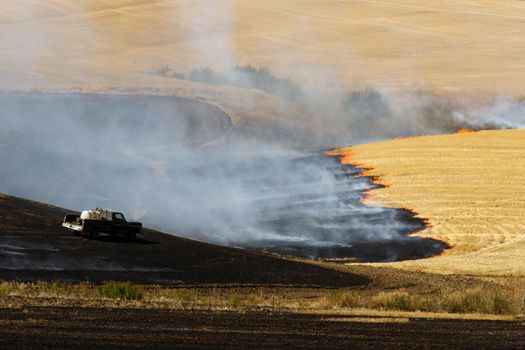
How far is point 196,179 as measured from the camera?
272 feet

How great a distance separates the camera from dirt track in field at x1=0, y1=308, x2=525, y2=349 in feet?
72.3

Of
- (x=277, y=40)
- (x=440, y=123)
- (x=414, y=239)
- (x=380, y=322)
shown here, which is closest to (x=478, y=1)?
(x=277, y=40)

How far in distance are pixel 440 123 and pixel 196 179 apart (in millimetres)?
41726

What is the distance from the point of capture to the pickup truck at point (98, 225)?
48344 millimetres

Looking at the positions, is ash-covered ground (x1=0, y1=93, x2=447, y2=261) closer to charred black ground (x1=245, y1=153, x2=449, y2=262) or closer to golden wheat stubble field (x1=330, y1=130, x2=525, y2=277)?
charred black ground (x1=245, y1=153, x2=449, y2=262)

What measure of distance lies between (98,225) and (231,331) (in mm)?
24982

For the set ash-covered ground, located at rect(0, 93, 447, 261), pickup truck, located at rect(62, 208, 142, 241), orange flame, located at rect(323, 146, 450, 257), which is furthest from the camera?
orange flame, located at rect(323, 146, 450, 257)

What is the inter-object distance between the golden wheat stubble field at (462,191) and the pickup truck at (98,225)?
13555mm

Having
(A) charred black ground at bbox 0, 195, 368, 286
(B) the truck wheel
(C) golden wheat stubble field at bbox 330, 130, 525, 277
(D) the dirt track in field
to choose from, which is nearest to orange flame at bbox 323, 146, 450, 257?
(C) golden wheat stubble field at bbox 330, 130, 525, 277

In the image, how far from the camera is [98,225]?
160 feet

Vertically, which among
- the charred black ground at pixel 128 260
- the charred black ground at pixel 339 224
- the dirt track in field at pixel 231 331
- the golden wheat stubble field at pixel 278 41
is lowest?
Result: the dirt track in field at pixel 231 331

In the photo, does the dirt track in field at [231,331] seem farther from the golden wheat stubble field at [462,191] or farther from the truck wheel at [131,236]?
the golden wheat stubble field at [462,191]

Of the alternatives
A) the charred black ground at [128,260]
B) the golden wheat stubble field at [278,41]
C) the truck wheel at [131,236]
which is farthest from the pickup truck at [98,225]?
the golden wheat stubble field at [278,41]

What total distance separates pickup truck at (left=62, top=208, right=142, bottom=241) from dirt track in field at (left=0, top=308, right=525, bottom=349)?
19912 mm
